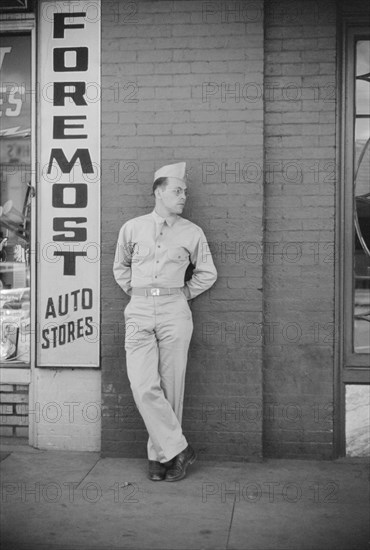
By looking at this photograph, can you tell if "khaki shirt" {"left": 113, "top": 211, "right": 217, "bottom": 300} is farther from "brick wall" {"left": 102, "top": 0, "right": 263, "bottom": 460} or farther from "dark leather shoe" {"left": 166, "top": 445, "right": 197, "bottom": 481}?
"dark leather shoe" {"left": 166, "top": 445, "right": 197, "bottom": 481}

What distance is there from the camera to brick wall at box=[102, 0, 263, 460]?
239 inches

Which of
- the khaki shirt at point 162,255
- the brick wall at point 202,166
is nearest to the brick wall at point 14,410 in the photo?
the brick wall at point 202,166

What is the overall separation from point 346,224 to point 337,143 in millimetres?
661

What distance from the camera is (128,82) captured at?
6184mm

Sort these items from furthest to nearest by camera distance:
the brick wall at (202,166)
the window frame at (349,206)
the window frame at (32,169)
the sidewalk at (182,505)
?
the window frame at (32,169) → the window frame at (349,206) → the brick wall at (202,166) → the sidewalk at (182,505)

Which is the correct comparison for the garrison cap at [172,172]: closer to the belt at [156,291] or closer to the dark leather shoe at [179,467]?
the belt at [156,291]

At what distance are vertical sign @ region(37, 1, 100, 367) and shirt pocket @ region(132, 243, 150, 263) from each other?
19.6 inches

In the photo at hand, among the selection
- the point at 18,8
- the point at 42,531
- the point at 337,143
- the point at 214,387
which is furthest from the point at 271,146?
the point at 42,531

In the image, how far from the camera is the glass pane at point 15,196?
661cm

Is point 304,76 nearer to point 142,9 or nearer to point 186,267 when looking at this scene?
point 142,9

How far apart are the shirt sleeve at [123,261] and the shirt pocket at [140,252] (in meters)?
0.07

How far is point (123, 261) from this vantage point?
19.6ft

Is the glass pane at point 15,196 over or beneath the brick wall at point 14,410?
over

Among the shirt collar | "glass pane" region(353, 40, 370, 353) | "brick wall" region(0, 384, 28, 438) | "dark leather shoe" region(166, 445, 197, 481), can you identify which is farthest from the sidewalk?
the shirt collar
